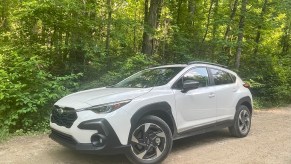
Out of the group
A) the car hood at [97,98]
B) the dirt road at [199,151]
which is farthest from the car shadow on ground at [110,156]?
the car hood at [97,98]

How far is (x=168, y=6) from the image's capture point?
17.2 metres

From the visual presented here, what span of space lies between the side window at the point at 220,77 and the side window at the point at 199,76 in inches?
11.7

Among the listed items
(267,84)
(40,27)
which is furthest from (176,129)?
(267,84)

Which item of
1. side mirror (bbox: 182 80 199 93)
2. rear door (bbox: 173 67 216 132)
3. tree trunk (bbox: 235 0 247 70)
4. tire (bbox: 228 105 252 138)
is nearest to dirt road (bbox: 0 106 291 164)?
tire (bbox: 228 105 252 138)

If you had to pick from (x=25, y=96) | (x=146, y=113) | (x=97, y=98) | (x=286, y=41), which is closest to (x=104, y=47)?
(x=25, y=96)

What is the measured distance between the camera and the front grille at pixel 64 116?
5289 millimetres

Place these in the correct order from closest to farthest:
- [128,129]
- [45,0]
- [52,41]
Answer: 1. [128,129]
2. [45,0]
3. [52,41]

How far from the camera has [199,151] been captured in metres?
6.57

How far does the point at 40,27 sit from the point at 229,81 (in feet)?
24.4

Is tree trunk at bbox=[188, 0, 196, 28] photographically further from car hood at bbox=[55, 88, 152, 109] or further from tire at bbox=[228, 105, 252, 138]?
car hood at bbox=[55, 88, 152, 109]

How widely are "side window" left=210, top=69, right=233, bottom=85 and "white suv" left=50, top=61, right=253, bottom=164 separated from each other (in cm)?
3

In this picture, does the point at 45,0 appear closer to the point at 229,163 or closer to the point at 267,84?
the point at 229,163

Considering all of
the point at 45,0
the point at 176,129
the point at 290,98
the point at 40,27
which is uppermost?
the point at 45,0

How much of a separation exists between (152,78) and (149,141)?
61.3 inches
